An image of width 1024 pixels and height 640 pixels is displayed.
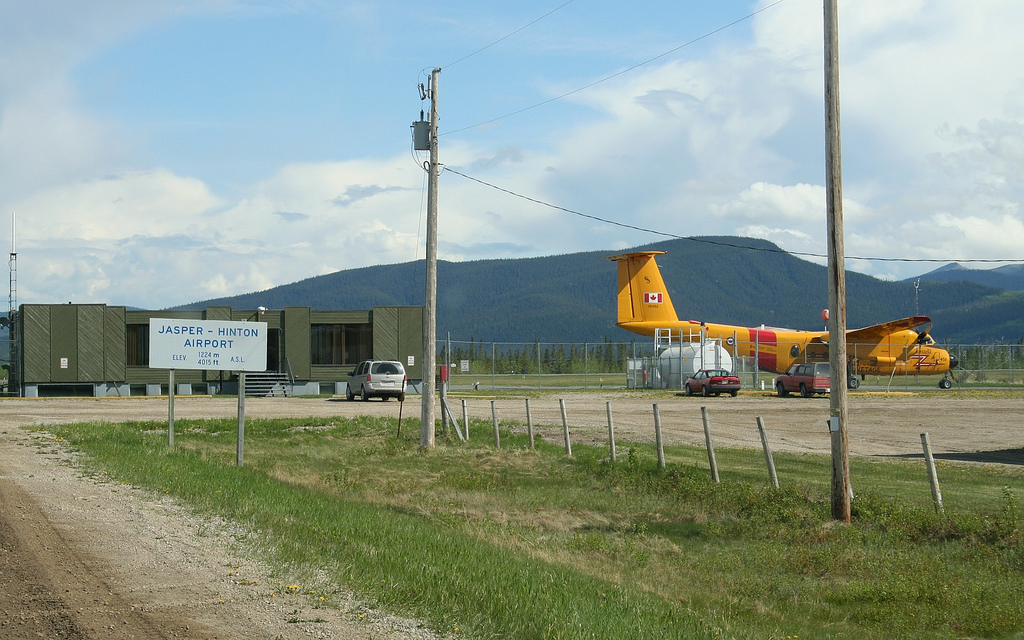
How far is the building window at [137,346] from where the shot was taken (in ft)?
166

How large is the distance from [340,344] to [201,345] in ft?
112

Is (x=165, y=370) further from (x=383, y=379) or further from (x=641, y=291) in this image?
(x=641, y=291)

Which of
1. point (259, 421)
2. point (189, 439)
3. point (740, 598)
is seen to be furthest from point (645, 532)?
point (259, 421)

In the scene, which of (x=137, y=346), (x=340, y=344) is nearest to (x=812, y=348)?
(x=340, y=344)

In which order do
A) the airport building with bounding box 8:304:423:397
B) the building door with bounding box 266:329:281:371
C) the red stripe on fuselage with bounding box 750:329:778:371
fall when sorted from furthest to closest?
the red stripe on fuselage with bounding box 750:329:778:371 < the building door with bounding box 266:329:281:371 < the airport building with bounding box 8:304:423:397

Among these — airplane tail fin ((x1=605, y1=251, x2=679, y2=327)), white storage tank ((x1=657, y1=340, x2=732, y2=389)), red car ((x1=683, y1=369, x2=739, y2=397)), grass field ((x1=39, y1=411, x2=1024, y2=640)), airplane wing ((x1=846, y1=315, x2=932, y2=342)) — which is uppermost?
airplane tail fin ((x1=605, y1=251, x2=679, y2=327))

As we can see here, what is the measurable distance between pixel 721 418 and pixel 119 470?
67.7ft

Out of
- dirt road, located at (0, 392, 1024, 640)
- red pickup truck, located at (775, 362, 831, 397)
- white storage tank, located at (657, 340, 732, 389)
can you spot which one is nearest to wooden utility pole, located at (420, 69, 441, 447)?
dirt road, located at (0, 392, 1024, 640)

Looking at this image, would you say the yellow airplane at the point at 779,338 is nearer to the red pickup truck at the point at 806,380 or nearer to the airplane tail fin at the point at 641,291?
the airplane tail fin at the point at 641,291

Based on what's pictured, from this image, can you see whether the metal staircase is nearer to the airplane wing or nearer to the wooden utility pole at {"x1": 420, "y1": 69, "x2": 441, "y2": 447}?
the wooden utility pole at {"x1": 420, "y1": 69, "x2": 441, "y2": 447}

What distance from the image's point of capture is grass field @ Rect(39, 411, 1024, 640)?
790 centimetres

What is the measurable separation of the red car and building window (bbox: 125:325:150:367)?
29.2m

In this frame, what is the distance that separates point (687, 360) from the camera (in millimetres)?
54688

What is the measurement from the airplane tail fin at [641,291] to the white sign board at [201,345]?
41.7 metres
